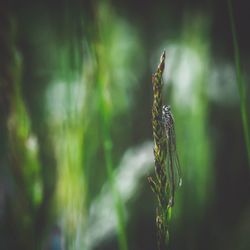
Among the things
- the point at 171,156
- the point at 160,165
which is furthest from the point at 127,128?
the point at 160,165

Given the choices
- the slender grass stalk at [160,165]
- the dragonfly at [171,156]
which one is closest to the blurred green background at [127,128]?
the dragonfly at [171,156]

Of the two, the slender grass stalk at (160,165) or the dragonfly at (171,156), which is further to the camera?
the dragonfly at (171,156)

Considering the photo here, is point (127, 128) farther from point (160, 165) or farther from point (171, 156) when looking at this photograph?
point (160, 165)

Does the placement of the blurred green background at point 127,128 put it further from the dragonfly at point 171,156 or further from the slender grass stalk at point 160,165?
the slender grass stalk at point 160,165

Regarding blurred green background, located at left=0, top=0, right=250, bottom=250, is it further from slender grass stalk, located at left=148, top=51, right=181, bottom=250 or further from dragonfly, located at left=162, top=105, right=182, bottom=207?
slender grass stalk, located at left=148, top=51, right=181, bottom=250

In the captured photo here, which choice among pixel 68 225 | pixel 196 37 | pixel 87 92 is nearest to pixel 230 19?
pixel 196 37
